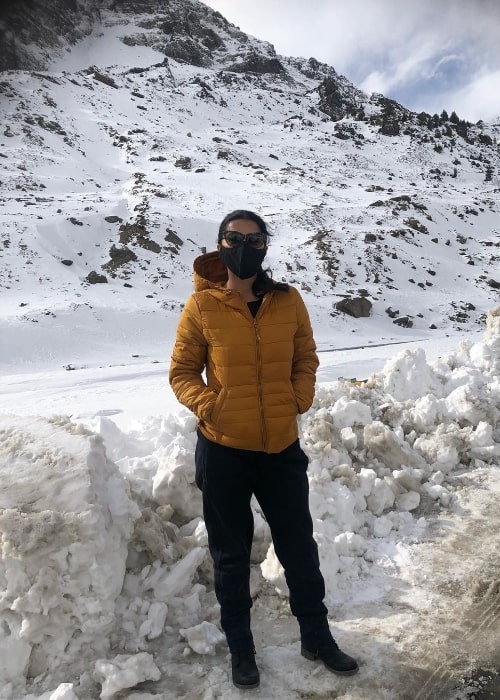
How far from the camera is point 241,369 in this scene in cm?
212

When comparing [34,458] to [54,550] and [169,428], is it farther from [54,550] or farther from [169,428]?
[169,428]

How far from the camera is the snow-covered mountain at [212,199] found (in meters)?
17.6

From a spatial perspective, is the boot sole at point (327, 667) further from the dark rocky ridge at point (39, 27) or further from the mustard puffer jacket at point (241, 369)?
→ the dark rocky ridge at point (39, 27)

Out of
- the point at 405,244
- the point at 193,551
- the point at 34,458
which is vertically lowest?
the point at 193,551

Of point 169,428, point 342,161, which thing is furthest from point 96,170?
point 169,428

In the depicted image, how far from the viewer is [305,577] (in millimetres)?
2246

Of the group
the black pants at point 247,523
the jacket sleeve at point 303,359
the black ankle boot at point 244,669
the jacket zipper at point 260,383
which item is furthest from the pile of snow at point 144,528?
the jacket sleeve at point 303,359

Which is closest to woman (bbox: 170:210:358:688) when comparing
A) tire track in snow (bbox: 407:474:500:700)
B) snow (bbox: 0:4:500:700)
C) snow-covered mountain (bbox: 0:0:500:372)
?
snow (bbox: 0:4:500:700)

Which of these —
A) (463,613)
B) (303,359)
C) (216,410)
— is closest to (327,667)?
(463,613)

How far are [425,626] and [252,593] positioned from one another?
35.0 inches

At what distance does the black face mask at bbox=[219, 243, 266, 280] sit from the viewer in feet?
7.29

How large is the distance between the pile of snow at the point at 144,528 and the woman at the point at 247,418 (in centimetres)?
43

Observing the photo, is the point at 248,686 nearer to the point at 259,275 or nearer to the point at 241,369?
the point at 241,369

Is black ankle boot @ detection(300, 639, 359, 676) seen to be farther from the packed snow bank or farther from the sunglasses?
the sunglasses
